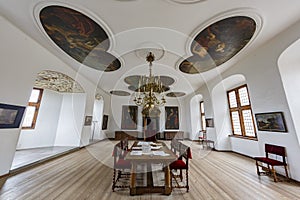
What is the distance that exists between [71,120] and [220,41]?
310 inches

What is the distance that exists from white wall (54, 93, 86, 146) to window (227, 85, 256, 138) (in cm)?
800

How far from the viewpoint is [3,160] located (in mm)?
3055

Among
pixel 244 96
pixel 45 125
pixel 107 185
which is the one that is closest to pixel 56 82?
pixel 45 125

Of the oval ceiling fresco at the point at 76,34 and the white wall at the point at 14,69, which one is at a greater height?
the oval ceiling fresco at the point at 76,34

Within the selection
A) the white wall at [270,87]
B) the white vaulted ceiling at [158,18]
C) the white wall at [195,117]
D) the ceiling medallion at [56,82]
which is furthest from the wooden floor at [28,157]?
the white wall at [195,117]

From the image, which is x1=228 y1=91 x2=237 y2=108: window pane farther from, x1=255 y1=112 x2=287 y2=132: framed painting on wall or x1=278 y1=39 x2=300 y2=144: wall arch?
x1=278 y1=39 x2=300 y2=144: wall arch

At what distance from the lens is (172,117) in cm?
1126

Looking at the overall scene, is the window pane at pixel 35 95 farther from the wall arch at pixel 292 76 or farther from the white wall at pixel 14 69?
the wall arch at pixel 292 76

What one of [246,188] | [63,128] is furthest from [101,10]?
[63,128]

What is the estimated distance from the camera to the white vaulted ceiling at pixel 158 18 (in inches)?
103

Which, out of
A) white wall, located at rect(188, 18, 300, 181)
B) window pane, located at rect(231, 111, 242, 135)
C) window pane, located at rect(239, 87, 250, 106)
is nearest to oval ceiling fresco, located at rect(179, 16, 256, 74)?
white wall, located at rect(188, 18, 300, 181)

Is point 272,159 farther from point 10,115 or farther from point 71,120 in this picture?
point 71,120

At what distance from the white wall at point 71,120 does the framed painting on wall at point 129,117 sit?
4482 mm

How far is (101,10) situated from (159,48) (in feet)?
6.49
